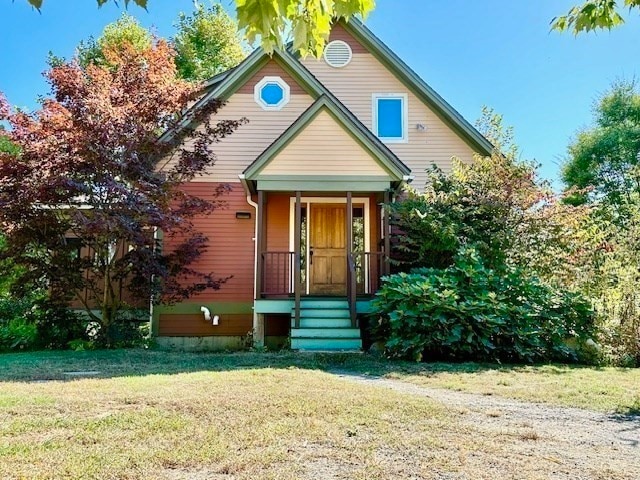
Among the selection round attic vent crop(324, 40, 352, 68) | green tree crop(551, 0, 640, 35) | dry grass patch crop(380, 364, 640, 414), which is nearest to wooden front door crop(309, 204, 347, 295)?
round attic vent crop(324, 40, 352, 68)

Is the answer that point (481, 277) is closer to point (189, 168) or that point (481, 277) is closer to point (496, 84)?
point (189, 168)

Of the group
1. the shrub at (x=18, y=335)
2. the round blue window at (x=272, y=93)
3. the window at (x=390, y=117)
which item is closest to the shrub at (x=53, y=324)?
the shrub at (x=18, y=335)

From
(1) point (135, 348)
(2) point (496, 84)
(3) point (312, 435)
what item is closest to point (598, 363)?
(3) point (312, 435)

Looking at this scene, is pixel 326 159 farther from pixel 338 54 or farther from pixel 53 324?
pixel 53 324

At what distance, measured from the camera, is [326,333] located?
903cm

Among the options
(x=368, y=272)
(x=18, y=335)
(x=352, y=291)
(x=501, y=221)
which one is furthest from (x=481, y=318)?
(x=18, y=335)

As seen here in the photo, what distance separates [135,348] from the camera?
9570 mm

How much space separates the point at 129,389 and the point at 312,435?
2330mm

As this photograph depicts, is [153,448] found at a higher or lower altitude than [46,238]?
lower

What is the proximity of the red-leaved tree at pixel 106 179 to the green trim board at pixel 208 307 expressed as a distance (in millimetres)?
815

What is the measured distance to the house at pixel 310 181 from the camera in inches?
388

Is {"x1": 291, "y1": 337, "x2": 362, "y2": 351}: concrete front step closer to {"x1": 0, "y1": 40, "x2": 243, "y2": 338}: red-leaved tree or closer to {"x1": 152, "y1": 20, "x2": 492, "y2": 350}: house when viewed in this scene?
{"x1": 152, "y1": 20, "x2": 492, "y2": 350}: house

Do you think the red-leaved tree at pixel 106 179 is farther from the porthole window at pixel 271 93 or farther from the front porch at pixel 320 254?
the porthole window at pixel 271 93

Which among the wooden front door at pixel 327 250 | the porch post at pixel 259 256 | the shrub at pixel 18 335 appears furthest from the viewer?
the wooden front door at pixel 327 250
